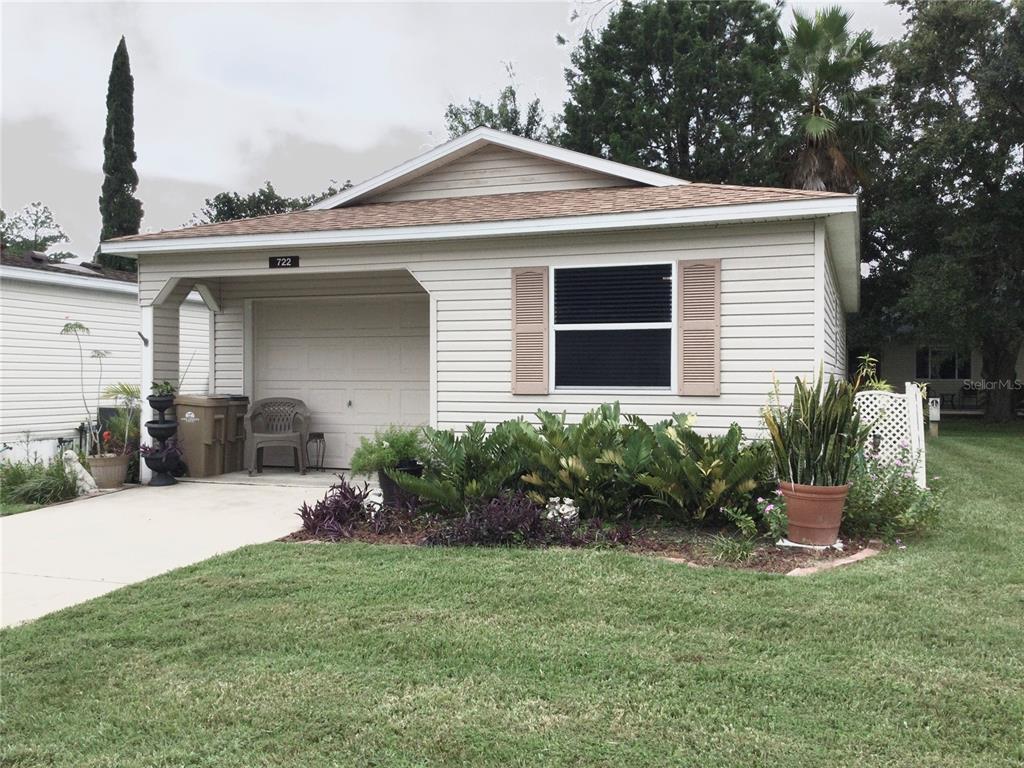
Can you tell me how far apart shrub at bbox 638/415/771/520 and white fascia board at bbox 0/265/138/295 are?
10761 millimetres

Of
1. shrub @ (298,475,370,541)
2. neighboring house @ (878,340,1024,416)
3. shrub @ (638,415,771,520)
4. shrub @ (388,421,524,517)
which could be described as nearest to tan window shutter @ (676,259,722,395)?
shrub @ (638,415,771,520)

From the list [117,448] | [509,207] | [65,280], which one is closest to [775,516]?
[509,207]

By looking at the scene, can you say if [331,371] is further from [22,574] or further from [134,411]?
[22,574]

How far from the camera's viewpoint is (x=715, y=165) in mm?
22281

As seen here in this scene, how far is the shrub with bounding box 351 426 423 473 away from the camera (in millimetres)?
6563

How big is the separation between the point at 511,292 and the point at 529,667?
16.0ft

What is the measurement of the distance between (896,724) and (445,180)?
8.58m

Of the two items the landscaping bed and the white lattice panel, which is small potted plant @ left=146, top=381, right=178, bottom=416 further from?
the white lattice panel

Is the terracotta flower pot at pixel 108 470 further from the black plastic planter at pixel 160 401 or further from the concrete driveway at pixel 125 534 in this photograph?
the black plastic planter at pixel 160 401

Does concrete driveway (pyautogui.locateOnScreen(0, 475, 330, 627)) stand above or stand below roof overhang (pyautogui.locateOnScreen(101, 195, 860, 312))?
below

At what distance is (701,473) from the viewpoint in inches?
220

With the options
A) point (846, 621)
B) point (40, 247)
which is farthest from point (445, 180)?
point (40, 247)

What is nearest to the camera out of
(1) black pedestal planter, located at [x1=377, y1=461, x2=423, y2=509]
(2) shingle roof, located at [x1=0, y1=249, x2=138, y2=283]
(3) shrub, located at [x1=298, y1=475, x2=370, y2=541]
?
(3) shrub, located at [x1=298, y1=475, x2=370, y2=541]

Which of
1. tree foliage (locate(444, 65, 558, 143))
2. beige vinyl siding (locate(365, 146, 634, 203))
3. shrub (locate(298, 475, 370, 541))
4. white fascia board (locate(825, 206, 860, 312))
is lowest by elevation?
shrub (locate(298, 475, 370, 541))
